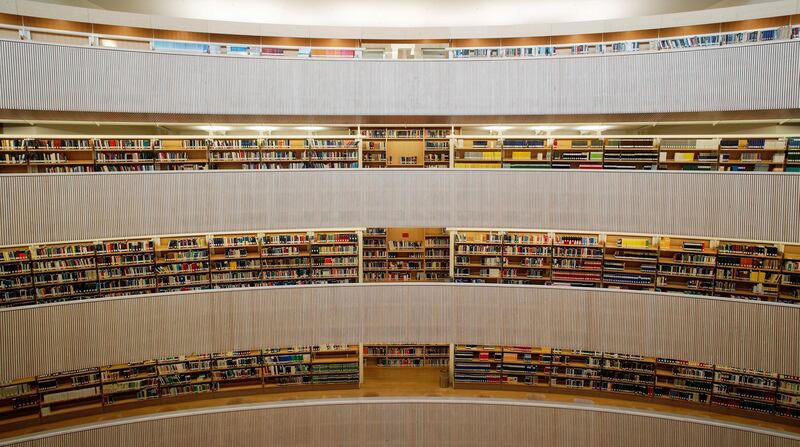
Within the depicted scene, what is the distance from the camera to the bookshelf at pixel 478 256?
25.2ft

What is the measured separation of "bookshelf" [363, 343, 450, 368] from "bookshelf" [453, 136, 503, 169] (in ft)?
10.9

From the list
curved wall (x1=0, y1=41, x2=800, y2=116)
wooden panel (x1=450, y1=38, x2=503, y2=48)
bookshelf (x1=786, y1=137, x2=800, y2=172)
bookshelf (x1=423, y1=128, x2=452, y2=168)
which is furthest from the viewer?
wooden panel (x1=450, y1=38, x2=503, y2=48)

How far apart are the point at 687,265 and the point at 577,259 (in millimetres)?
1595

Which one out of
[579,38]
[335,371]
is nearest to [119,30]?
[335,371]

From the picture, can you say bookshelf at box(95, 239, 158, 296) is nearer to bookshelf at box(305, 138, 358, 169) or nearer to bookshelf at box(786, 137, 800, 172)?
bookshelf at box(305, 138, 358, 169)

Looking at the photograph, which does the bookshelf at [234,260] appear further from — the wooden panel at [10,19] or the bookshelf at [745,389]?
the bookshelf at [745,389]

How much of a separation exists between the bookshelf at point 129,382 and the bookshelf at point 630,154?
26.2 feet

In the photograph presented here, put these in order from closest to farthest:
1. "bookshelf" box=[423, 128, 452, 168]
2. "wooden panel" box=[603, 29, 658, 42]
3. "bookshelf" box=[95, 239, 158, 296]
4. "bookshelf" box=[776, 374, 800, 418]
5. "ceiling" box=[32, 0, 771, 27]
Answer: "bookshelf" box=[776, 374, 800, 418] → "bookshelf" box=[95, 239, 158, 296] → "wooden panel" box=[603, 29, 658, 42] → "bookshelf" box=[423, 128, 452, 168] → "ceiling" box=[32, 0, 771, 27]

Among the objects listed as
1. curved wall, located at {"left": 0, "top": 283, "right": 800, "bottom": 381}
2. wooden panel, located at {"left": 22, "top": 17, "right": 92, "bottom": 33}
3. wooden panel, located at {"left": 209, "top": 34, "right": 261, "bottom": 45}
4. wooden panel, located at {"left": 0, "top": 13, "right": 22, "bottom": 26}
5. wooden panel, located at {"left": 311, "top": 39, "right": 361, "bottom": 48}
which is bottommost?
curved wall, located at {"left": 0, "top": 283, "right": 800, "bottom": 381}

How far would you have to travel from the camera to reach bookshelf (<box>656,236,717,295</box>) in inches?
273

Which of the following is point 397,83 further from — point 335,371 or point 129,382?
point 129,382

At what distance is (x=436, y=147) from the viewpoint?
A: 839 cm

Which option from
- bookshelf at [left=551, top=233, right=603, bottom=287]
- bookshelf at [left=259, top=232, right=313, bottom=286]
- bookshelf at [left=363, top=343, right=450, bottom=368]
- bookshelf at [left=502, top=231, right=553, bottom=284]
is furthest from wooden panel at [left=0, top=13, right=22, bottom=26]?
bookshelf at [left=551, top=233, right=603, bottom=287]

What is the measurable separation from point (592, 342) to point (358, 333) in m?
3.45
